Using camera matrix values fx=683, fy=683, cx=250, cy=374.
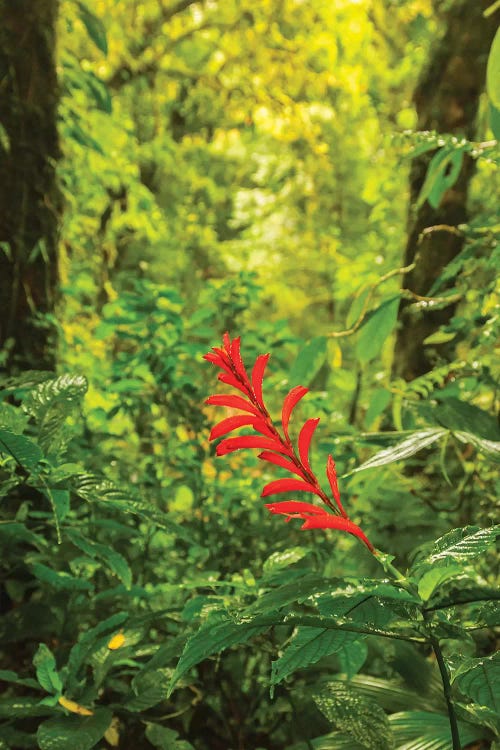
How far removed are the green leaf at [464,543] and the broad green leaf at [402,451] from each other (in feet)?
0.39

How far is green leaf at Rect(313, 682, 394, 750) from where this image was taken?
0.85m

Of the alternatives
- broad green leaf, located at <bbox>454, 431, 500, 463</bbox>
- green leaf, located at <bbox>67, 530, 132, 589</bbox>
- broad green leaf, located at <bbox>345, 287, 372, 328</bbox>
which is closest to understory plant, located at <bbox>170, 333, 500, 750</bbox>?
broad green leaf, located at <bbox>454, 431, 500, 463</bbox>

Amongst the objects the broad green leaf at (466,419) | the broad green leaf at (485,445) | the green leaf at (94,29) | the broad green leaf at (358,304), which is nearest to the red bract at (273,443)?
the broad green leaf at (485,445)

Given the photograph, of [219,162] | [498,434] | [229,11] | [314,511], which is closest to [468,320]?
[498,434]

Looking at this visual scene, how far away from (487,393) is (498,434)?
0.63 metres

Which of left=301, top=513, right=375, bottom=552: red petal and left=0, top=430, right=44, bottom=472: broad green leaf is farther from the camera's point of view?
left=0, top=430, right=44, bottom=472: broad green leaf

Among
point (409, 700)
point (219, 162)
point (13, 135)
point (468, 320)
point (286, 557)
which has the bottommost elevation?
point (409, 700)

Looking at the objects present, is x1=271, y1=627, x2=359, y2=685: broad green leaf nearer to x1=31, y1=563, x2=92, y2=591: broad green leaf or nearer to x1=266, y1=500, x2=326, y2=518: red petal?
x1=266, y1=500, x2=326, y2=518: red petal

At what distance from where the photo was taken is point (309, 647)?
2.07ft

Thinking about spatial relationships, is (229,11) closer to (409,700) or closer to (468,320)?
(468,320)

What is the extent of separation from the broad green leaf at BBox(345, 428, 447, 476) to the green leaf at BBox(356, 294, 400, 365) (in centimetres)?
36

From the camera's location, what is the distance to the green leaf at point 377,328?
3.93ft

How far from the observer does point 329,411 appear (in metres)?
1.60

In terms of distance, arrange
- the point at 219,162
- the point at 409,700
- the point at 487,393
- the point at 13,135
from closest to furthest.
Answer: the point at 409,700 < the point at 13,135 < the point at 487,393 < the point at 219,162
